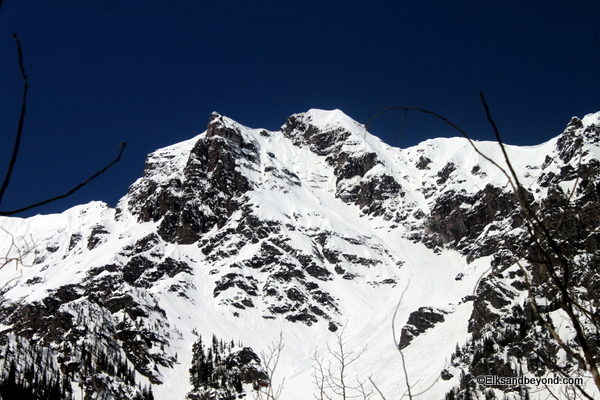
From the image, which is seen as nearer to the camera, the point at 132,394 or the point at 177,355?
the point at 132,394

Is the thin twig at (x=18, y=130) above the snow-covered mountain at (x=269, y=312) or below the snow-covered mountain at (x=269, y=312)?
below

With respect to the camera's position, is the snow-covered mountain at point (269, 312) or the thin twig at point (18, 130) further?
the snow-covered mountain at point (269, 312)

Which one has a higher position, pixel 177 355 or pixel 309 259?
pixel 309 259

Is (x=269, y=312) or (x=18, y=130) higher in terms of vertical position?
(x=269, y=312)

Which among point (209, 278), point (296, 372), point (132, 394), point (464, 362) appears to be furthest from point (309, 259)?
point (132, 394)

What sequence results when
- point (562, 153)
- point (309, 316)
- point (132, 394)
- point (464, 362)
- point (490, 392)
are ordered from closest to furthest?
point (490, 392) < point (132, 394) < point (464, 362) < point (309, 316) < point (562, 153)

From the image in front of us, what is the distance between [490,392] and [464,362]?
1909 centimetres

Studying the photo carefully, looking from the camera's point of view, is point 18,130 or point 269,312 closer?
point 18,130

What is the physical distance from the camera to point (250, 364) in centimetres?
12925

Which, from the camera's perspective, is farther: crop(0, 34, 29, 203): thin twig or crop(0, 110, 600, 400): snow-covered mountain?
crop(0, 110, 600, 400): snow-covered mountain

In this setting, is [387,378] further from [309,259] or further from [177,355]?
[309,259]

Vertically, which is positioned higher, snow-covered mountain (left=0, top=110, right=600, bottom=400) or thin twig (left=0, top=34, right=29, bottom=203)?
snow-covered mountain (left=0, top=110, right=600, bottom=400)

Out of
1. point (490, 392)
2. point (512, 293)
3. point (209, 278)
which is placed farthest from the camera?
point (209, 278)

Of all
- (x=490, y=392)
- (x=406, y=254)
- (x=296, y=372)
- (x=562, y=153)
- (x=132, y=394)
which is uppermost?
(x=562, y=153)
